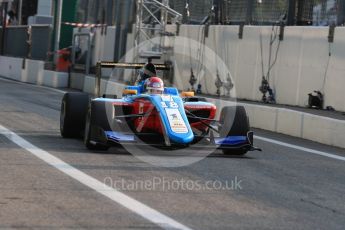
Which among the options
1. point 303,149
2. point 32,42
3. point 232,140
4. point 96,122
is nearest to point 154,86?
point 96,122

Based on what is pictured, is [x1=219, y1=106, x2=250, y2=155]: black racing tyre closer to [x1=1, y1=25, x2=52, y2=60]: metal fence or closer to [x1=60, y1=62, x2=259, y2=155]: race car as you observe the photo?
[x1=60, y1=62, x2=259, y2=155]: race car

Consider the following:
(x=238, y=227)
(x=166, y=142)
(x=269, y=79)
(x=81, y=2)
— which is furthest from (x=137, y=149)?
(x=81, y=2)

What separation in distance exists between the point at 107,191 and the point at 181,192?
78cm

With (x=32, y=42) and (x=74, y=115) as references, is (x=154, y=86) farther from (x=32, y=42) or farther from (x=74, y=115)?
(x=32, y=42)

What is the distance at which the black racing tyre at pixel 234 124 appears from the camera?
1137 cm

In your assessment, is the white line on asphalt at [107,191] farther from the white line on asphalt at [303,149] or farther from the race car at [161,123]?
the white line on asphalt at [303,149]

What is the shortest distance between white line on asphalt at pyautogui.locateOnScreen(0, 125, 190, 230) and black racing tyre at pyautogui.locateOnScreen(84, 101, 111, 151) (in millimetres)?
702

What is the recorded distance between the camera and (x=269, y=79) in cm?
2064

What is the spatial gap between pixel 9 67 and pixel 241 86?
834 inches

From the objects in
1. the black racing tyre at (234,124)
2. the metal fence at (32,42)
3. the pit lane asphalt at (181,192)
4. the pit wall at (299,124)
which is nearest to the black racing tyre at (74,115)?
the pit lane asphalt at (181,192)

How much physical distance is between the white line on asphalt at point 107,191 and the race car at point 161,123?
0.91 metres

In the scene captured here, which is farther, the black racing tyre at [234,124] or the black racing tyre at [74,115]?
the black racing tyre at [74,115]

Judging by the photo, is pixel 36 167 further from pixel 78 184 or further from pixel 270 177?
pixel 270 177

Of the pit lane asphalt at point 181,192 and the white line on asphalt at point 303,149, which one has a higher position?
the white line on asphalt at point 303,149
